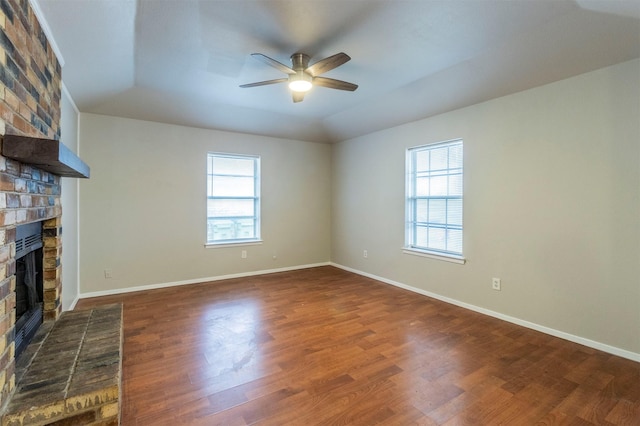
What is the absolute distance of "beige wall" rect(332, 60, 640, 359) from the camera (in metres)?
2.50

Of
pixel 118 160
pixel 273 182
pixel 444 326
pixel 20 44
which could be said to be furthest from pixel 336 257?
pixel 20 44

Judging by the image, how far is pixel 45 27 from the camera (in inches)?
79.9

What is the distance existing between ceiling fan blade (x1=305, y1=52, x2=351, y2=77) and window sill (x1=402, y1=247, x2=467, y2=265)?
267 cm

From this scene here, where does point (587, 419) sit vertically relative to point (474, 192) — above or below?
below

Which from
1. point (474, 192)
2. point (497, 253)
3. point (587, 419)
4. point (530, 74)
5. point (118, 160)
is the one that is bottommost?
point (587, 419)

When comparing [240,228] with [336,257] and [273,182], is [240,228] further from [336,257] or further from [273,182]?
[336,257]

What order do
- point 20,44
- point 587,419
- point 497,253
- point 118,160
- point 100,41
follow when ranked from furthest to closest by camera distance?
1. point 118,160
2. point 497,253
3. point 100,41
4. point 587,419
5. point 20,44

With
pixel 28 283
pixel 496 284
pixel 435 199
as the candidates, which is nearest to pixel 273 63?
pixel 28 283

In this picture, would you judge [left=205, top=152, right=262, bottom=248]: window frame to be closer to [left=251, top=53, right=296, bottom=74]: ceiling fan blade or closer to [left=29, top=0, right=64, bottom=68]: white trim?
[left=29, top=0, right=64, bottom=68]: white trim

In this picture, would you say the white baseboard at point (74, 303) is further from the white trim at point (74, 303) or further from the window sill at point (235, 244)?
the window sill at point (235, 244)

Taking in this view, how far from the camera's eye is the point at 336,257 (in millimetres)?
5887

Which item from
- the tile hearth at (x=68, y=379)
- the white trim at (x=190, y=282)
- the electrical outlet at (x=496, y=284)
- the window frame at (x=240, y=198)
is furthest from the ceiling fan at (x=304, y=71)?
the white trim at (x=190, y=282)

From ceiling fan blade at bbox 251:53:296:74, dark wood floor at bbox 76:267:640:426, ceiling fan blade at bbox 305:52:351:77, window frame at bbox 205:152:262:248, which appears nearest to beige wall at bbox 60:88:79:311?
dark wood floor at bbox 76:267:640:426

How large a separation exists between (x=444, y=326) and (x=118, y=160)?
4.54 m
